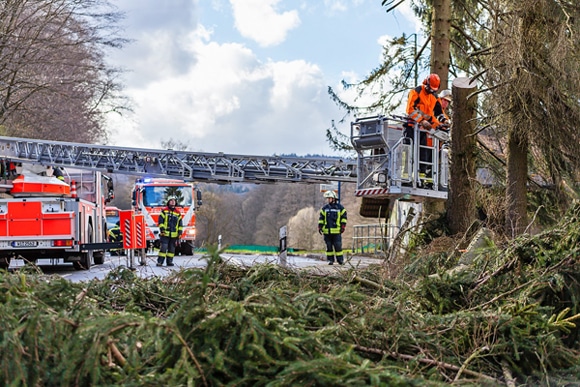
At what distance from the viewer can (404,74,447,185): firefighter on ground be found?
13.9m

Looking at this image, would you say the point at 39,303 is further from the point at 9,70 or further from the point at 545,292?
the point at 9,70

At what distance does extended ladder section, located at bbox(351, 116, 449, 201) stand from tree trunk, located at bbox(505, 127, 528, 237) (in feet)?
4.62

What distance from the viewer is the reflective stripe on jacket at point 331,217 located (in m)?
19.4

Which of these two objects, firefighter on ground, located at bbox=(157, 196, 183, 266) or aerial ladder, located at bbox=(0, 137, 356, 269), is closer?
aerial ladder, located at bbox=(0, 137, 356, 269)

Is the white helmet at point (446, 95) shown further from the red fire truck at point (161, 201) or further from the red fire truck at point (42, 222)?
the red fire truck at point (161, 201)

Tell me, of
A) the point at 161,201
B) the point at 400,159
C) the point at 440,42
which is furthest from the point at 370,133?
the point at 161,201

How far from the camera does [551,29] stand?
11969 millimetres

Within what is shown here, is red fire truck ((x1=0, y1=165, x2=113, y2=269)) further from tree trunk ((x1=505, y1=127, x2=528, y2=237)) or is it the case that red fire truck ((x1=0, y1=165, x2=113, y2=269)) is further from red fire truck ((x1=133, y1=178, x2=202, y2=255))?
red fire truck ((x1=133, y1=178, x2=202, y2=255))

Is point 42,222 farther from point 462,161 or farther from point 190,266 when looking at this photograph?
point 190,266

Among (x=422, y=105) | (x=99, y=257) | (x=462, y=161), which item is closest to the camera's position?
(x=422, y=105)

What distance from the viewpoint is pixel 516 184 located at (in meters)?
13.7

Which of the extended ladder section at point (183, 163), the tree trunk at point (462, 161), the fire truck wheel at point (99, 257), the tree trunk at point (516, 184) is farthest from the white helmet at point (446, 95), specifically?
the fire truck wheel at point (99, 257)

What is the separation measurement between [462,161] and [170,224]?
793 cm

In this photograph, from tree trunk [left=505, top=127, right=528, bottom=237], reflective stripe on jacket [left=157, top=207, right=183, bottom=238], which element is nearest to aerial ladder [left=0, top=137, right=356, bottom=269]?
reflective stripe on jacket [left=157, top=207, right=183, bottom=238]
